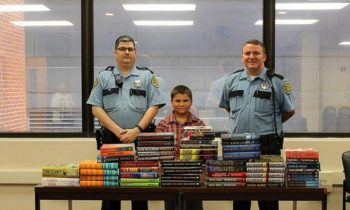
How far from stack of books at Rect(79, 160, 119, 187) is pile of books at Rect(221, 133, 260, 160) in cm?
68

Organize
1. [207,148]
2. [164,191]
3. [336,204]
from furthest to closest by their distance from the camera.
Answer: [336,204] → [207,148] → [164,191]

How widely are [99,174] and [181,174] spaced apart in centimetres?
50

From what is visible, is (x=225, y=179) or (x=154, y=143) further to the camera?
(x=154, y=143)

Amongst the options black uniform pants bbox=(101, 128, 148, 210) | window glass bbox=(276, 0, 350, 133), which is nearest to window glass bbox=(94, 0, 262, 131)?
window glass bbox=(276, 0, 350, 133)

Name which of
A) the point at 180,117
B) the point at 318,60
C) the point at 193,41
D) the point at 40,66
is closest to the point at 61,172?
the point at 180,117

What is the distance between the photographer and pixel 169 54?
432 centimetres

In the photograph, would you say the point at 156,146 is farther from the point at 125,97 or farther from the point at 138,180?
the point at 125,97

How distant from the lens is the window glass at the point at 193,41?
429cm

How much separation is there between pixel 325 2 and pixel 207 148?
8.05ft

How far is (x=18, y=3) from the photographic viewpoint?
14.0ft

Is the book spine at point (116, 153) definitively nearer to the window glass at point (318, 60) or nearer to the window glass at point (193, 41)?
the window glass at point (193, 41)

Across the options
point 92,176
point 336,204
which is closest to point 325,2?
point 336,204

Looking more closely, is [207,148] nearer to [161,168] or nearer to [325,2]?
[161,168]

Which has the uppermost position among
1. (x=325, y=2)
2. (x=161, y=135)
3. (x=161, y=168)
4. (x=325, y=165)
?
(x=325, y=2)
